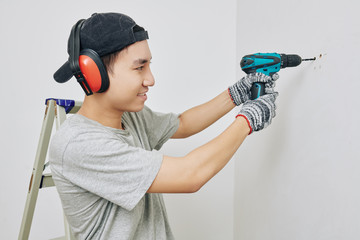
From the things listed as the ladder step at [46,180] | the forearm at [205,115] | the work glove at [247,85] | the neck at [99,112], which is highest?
the work glove at [247,85]

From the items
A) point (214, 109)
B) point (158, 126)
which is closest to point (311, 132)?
point (214, 109)

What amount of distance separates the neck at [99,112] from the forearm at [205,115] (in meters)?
0.38

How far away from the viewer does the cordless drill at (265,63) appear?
1.07 metres

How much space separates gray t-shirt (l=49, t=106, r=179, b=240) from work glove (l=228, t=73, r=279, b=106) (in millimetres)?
460

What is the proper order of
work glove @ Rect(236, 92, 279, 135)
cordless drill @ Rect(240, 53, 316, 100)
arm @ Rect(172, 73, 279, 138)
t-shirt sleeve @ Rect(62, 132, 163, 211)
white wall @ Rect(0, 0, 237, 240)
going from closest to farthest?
1. t-shirt sleeve @ Rect(62, 132, 163, 211)
2. work glove @ Rect(236, 92, 279, 135)
3. cordless drill @ Rect(240, 53, 316, 100)
4. arm @ Rect(172, 73, 279, 138)
5. white wall @ Rect(0, 0, 237, 240)

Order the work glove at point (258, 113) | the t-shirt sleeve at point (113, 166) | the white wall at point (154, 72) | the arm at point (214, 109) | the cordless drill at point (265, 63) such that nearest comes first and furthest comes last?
the t-shirt sleeve at point (113, 166) → the work glove at point (258, 113) → the cordless drill at point (265, 63) → the arm at point (214, 109) → the white wall at point (154, 72)

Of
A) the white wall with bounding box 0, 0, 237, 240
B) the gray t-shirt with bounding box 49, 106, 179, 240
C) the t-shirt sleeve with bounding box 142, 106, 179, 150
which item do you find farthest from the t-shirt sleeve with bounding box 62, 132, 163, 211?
the white wall with bounding box 0, 0, 237, 240

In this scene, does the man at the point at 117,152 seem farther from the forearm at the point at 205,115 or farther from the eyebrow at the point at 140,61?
the forearm at the point at 205,115

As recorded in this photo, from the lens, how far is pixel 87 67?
902 mm

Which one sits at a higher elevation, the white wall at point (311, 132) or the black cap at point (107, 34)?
the black cap at point (107, 34)

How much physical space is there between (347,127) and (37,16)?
1611mm

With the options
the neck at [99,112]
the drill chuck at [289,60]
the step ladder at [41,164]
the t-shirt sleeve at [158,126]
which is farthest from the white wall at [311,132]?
the step ladder at [41,164]

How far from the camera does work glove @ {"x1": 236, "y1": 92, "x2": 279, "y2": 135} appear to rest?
97 cm

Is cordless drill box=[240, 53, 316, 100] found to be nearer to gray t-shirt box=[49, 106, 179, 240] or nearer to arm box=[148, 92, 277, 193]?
arm box=[148, 92, 277, 193]
